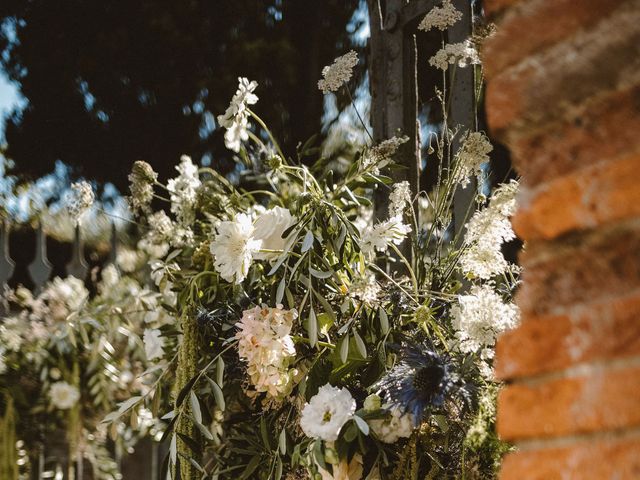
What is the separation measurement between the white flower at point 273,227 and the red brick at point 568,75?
45.0 inches

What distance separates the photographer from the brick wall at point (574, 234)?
767mm

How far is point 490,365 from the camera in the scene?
A: 1858 mm

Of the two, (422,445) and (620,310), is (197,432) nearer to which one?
(422,445)

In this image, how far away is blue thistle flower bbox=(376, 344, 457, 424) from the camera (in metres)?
1.62

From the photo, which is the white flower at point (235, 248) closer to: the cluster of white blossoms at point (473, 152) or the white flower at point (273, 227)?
the white flower at point (273, 227)

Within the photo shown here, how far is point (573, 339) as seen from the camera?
2.64ft

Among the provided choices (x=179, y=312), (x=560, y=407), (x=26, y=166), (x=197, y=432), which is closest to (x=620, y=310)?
(x=560, y=407)

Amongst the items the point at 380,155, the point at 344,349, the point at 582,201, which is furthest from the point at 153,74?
the point at 582,201

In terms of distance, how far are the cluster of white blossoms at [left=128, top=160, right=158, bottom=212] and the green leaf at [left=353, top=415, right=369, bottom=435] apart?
108 cm

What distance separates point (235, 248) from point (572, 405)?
126 cm

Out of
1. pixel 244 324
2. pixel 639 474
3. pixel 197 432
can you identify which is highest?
pixel 244 324

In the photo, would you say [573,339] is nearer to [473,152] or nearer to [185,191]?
[473,152]

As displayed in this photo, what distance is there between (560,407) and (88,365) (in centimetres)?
296

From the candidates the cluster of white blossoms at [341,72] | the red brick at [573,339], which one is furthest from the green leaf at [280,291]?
the red brick at [573,339]
